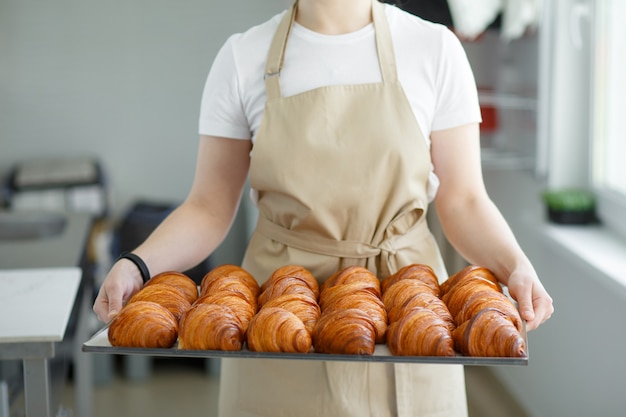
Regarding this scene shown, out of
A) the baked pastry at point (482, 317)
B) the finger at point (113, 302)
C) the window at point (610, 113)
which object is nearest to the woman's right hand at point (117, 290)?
the finger at point (113, 302)

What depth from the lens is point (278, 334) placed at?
1043mm

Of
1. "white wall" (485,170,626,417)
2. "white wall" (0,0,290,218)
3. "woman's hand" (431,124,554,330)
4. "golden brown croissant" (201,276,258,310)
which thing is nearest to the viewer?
"golden brown croissant" (201,276,258,310)

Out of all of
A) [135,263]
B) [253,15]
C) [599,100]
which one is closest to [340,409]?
[135,263]

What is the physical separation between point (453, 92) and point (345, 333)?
50 centimetres

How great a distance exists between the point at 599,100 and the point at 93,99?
2367 millimetres

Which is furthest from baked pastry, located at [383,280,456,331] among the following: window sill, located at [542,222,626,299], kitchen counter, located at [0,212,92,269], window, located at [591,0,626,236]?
window, located at [591,0,626,236]

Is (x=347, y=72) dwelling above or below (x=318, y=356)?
above

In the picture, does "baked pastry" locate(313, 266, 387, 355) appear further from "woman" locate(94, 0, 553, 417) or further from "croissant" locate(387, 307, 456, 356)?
"woman" locate(94, 0, 553, 417)

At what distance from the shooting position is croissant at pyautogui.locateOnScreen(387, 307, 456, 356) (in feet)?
3.38

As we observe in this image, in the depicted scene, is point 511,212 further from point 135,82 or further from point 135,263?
point 135,82

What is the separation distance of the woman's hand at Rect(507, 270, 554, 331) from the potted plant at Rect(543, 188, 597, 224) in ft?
4.45

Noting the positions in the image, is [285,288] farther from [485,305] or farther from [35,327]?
[35,327]

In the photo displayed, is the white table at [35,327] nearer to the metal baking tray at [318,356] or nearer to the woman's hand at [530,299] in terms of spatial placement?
the metal baking tray at [318,356]

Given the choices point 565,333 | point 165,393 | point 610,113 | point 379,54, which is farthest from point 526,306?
point 165,393
